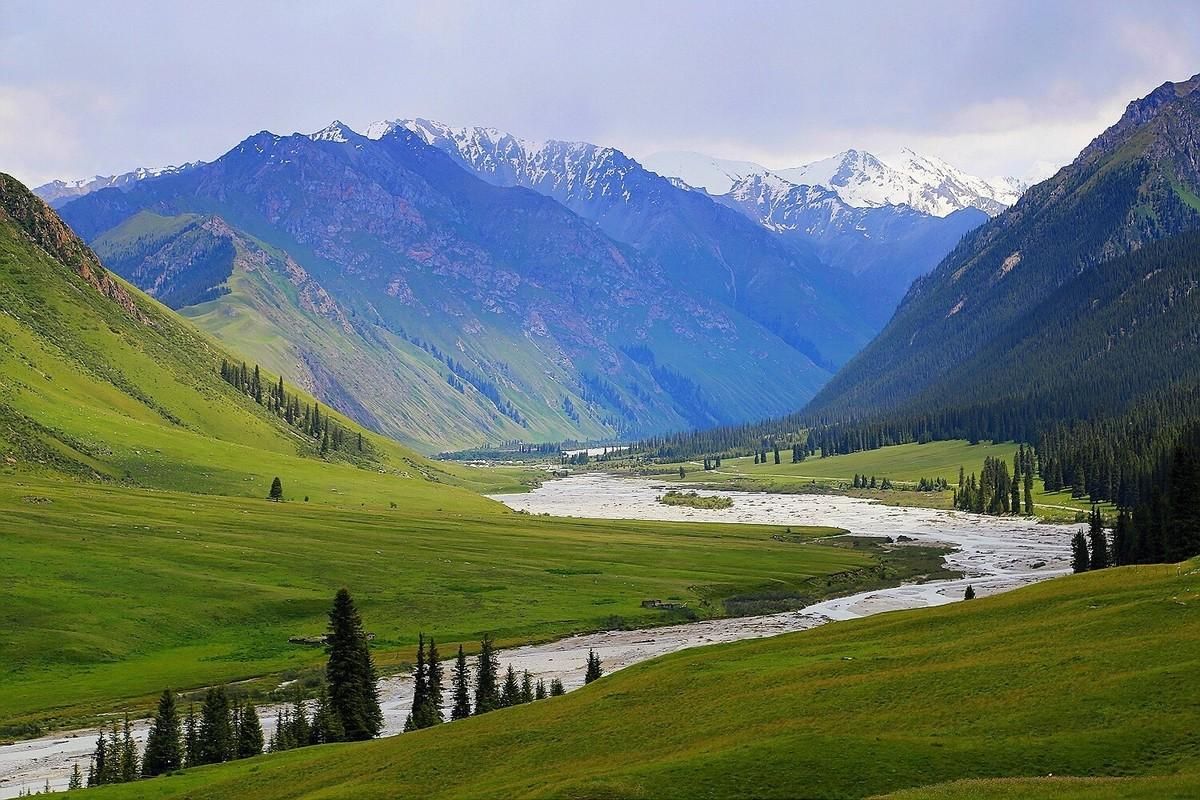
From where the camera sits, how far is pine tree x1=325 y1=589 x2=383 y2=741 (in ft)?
248

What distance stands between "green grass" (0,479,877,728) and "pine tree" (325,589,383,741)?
21118mm

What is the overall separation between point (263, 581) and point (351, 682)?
172 feet

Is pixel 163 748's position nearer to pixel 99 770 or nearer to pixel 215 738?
pixel 215 738

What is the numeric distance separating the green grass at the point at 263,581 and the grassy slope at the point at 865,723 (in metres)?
38.9

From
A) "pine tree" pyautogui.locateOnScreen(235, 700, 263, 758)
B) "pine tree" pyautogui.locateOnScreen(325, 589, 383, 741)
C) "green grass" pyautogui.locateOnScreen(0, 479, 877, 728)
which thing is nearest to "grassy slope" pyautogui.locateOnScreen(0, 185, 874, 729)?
"green grass" pyautogui.locateOnScreen(0, 479, 877, 728)

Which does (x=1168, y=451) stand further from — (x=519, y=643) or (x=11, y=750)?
(x=11, y=750)

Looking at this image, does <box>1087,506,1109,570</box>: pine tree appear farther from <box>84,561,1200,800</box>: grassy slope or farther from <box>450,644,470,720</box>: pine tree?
<box>450,644,470,720</box>: pine tree

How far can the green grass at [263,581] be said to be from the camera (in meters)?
97.8

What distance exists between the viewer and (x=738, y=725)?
49.7 metres

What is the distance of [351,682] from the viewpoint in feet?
251

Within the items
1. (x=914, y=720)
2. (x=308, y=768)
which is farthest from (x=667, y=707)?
(x=308, y=768)

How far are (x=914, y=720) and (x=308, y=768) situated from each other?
29.8 meters

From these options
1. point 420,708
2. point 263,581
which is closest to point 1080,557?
point 420,708

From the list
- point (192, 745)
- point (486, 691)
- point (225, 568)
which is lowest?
point (192, 745)
